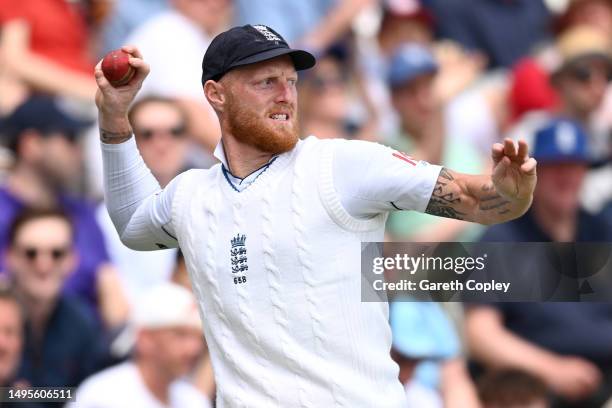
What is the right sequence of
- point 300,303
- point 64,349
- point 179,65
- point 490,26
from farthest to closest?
point 490,26 < point 179,65 < point 64,349 < point 300,303

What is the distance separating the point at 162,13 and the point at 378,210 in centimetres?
446

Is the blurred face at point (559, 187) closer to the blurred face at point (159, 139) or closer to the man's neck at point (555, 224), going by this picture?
the man's neck at point (555, 224)

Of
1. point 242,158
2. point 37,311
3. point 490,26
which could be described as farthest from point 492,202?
point 490,26

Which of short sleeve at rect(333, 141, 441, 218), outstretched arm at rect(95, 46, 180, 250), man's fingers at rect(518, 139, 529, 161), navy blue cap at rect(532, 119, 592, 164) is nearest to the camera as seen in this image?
man's fingers at rect(518, 139, 529, 161)

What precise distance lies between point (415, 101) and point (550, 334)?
1.94 m

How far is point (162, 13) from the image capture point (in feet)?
27.6

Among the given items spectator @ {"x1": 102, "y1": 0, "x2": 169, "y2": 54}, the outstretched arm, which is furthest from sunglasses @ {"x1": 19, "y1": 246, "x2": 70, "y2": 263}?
the outstretched arm

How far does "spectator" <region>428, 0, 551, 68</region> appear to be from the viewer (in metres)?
9.66

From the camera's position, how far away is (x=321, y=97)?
8539mm

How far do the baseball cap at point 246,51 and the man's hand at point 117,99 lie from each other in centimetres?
26

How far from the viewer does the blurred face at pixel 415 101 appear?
28.1 ft

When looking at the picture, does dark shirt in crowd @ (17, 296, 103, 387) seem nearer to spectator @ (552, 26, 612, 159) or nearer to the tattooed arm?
the tattooed arm

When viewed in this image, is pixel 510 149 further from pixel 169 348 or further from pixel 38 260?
pixel 38 260

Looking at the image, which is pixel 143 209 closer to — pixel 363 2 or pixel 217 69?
pixel 217 69
